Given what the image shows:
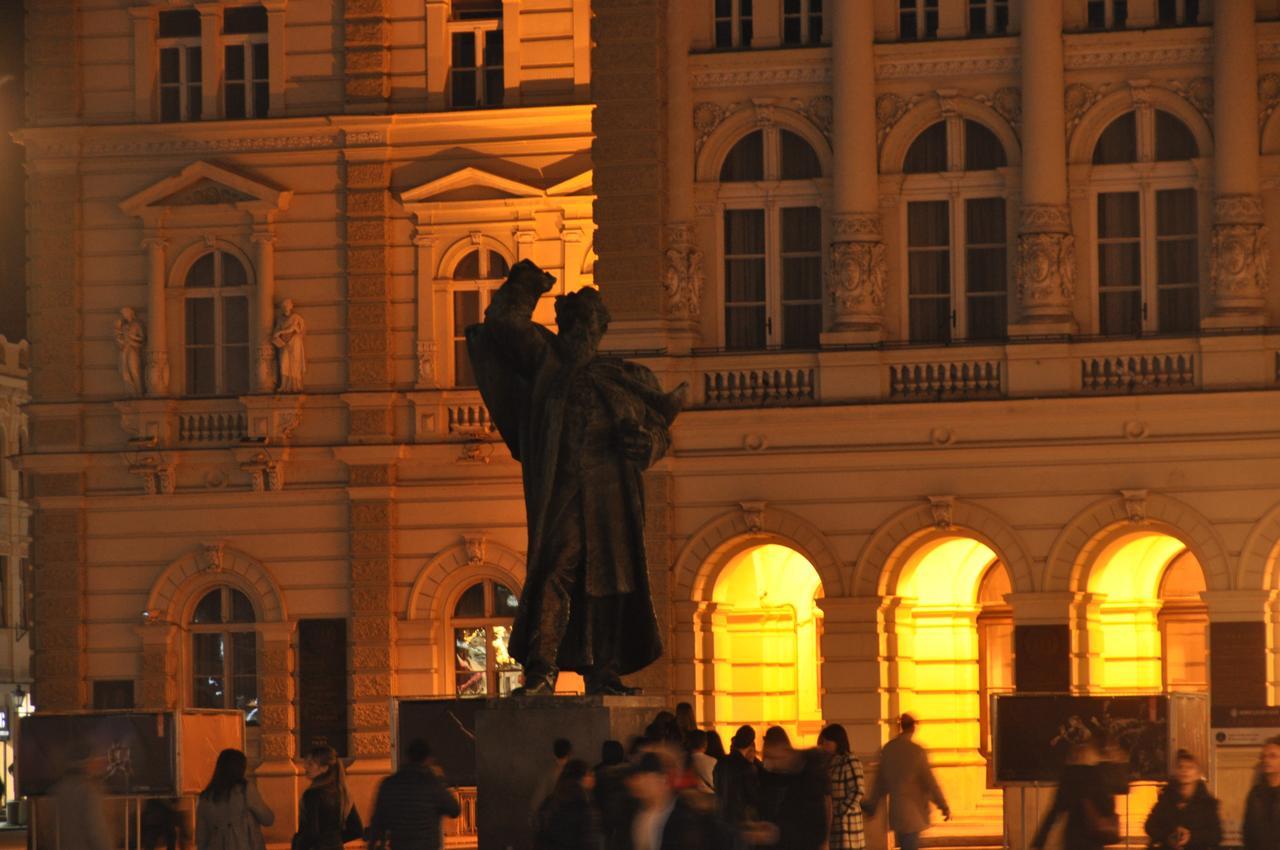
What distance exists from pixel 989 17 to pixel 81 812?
65.3ft

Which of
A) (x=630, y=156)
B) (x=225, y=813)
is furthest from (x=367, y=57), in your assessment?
(x=225, y=813)

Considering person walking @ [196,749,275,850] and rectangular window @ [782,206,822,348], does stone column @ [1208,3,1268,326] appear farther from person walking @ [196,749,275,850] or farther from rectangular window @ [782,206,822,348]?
person walking @ [196,749,275,850]

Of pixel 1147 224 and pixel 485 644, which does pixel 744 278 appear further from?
pixel 485 644

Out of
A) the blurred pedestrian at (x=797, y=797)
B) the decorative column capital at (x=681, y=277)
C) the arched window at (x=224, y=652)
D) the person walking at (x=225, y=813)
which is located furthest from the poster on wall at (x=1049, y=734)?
the arched window at (x=224, y=652)

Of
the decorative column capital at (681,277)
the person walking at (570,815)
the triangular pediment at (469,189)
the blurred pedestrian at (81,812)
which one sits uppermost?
the triangular pediment at (469,189)

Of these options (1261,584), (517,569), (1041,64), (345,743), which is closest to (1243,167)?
(1041,64)

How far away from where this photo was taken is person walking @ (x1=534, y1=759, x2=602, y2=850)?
15.6m

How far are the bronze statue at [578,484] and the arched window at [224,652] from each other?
2279 cm

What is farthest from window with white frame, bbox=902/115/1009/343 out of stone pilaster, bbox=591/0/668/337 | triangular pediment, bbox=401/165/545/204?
triangular pediment, bbox=401/165/545/204

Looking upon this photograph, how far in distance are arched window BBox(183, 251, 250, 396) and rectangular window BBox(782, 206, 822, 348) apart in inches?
303

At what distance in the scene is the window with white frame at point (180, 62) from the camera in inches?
1572

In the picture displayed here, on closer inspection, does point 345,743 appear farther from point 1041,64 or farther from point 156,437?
point 1041,64

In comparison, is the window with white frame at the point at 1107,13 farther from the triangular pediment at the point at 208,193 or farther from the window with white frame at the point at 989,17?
the triangular pediment at the point at 208,193

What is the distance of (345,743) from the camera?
38656 millimetres
